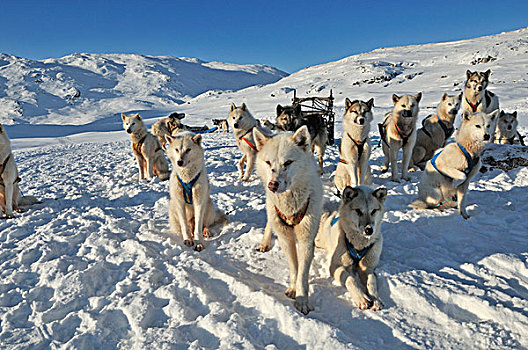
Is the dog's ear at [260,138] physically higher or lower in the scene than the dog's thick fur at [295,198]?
higher

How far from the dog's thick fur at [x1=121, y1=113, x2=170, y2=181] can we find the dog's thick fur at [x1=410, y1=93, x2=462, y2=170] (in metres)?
6.10

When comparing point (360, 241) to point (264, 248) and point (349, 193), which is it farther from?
point (264, 248)

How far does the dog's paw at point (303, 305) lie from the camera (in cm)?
252

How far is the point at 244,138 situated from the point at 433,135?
440cm

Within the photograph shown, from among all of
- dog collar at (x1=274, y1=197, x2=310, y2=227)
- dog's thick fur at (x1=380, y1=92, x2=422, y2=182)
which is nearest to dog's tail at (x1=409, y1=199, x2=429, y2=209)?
dog's thick fur at (x1=380, y1=92, x2=422, y2=182)

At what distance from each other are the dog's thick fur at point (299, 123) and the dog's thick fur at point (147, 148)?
10.3 feet

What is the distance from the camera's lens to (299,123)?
22.2ft

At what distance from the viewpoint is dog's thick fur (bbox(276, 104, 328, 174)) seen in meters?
6.71

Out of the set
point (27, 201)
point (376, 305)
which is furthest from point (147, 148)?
point (376, 305)

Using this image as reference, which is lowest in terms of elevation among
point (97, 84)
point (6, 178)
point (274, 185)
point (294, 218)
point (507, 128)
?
point (294, 218)

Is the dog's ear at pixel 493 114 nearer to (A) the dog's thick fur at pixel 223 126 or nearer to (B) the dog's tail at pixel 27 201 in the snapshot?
(B) the dog's tail at pixel 27 201

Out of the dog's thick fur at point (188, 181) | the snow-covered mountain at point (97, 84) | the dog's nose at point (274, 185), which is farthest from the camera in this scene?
the snow-covered mountain at point (97, 84)

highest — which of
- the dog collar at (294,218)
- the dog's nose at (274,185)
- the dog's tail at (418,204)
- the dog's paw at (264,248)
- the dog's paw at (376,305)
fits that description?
the dog's nose at (274,185)

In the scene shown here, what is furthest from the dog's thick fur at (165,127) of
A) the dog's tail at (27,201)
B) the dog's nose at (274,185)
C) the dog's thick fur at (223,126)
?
the dog's thick fur at (223,126)
